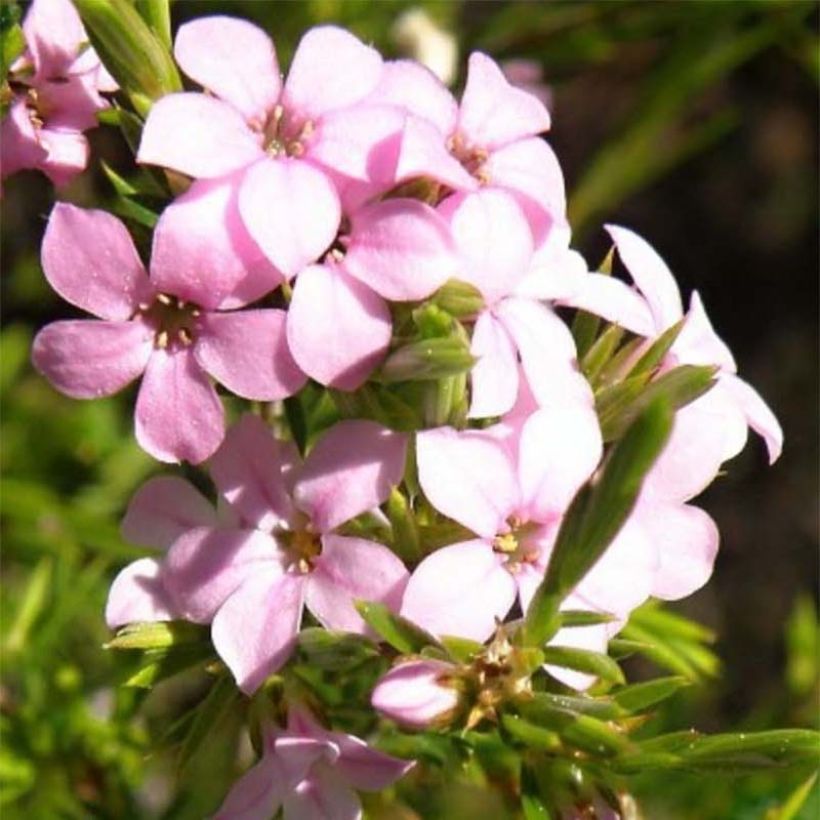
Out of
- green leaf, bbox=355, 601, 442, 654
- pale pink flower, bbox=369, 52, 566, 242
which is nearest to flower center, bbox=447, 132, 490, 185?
pale pink flower, bbox=369, 52, 566, 242

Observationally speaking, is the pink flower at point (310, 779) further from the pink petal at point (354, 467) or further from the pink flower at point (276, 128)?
the pink flower at point (276, 128)

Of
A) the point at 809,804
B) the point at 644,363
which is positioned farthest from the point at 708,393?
the point at 809,804

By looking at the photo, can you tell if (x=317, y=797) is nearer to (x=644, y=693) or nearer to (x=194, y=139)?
(x=644, y=693)

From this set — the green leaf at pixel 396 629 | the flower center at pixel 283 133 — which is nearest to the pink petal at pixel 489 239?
the flower center at pixel 283 133

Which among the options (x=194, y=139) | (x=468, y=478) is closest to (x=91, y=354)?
(x=194, y=139)

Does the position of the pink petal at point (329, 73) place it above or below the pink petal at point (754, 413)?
above

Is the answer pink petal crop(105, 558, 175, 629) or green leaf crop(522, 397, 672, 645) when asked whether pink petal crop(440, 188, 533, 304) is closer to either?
green leaf crop(522, 397, 672, 645)

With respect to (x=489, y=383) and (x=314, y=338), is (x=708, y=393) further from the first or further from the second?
(x=314, y=338)
